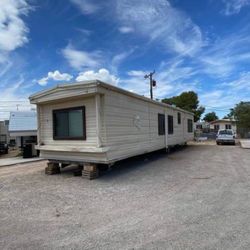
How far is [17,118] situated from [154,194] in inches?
722

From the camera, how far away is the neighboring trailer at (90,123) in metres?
7.25

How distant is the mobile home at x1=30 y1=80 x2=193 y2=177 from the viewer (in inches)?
285

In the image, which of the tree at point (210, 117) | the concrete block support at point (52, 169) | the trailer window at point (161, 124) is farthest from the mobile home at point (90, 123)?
the tree at point (210, 117)

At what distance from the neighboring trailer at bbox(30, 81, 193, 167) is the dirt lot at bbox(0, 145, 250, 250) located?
932 mm

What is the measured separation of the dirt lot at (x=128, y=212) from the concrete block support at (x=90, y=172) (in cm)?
22

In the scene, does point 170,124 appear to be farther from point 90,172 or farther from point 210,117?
point 210,117

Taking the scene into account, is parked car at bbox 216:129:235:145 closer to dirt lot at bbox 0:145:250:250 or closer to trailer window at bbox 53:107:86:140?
dirt lot at bbox 0:145:250:250

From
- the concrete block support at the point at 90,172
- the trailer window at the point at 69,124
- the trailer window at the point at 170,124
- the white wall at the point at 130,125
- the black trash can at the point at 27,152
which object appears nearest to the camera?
the concrete block support at the point at 90,172

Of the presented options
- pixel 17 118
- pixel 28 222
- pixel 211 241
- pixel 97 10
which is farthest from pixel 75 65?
pixel 211 241

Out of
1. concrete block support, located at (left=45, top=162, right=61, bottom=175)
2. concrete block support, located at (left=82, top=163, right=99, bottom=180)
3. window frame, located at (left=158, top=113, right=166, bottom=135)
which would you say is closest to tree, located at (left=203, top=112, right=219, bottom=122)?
window frame, located at (left=158, top=113, right=166, bottom=135)

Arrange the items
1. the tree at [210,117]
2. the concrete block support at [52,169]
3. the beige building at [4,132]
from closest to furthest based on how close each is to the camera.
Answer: the concrete block support at [52,169], the beige building at [4,132], the tree at [210,117]

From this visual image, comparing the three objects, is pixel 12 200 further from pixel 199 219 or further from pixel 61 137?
pixel 199 219

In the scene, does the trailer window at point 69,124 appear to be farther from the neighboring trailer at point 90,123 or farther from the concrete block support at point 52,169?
the concrete block support at point 52,169

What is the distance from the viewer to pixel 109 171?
8.28m
